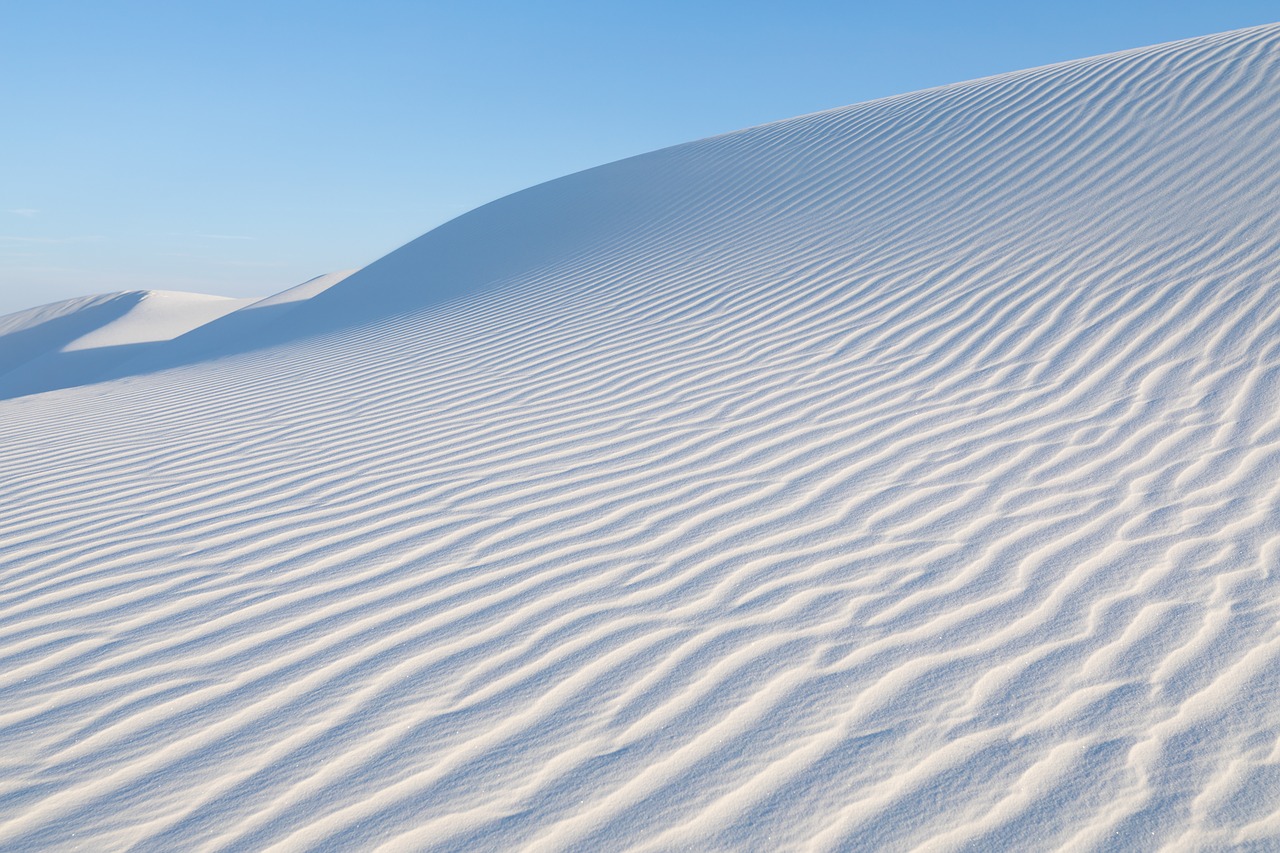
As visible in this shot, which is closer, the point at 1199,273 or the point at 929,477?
the point at 929,477

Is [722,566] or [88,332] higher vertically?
[88,332]

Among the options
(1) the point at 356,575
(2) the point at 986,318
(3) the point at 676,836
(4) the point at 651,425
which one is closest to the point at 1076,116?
(2) the point at 986,318

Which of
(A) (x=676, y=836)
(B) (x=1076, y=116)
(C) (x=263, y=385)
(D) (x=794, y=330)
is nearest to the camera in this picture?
(A) (x=676, y=836)

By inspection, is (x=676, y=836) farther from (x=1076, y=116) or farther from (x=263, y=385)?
(x=1076, y=116)

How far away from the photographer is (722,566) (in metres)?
3.51

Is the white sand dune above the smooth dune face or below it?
above

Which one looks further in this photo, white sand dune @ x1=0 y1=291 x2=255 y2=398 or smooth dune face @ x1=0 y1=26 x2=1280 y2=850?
white sand dune @ x1=0 y1=291 x2=255 y2=398

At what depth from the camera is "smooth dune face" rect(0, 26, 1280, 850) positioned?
228 centimetres

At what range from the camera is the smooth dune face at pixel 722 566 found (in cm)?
228

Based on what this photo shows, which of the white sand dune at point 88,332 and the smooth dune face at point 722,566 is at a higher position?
the white sand dune at point 88,332

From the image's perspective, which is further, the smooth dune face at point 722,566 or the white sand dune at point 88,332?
the white sand dune at point 88,332

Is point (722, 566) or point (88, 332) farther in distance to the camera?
point (88, 332)

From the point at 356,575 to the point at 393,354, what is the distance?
15.9 feet

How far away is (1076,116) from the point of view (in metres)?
9.64
